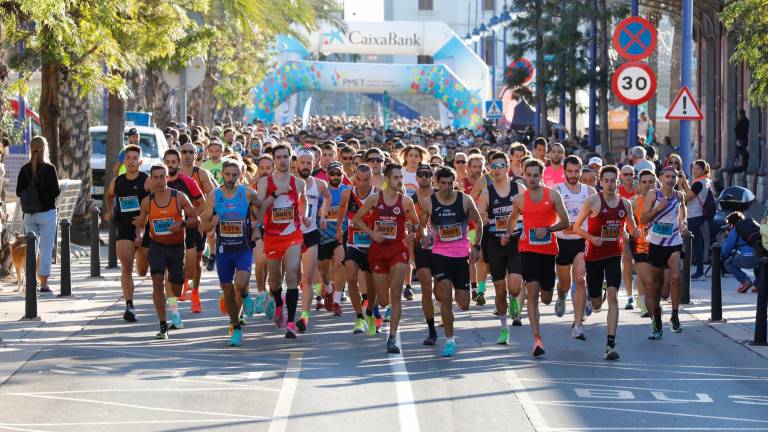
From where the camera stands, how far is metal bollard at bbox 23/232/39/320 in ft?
47.4

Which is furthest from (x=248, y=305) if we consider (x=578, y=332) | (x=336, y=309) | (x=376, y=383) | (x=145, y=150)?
(x=145, y=150)

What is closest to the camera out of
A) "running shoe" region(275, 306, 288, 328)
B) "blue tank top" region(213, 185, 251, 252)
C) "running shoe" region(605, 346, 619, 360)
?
"running shoe" region(605, 346, 619, 360)

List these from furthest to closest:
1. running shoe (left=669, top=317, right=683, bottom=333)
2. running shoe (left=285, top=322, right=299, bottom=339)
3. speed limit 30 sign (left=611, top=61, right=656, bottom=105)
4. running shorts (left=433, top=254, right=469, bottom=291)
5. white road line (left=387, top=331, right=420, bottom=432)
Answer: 1. speed limit 30 sign (left=611, top=61, right=656, bottom=105)
2. running shoe (left=669, top=317, right=683, bottom=333)
3. running shoe (left=285, top=322, right=299, bottom=339)
4. running shorts (left=433, top=254, right=469, bottom=291)
5. white road line (left=387, top=331, right=420, bottom=432)

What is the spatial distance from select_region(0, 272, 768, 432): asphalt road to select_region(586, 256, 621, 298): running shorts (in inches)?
19.8

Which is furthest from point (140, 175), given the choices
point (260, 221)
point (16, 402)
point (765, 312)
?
point (765, 312)

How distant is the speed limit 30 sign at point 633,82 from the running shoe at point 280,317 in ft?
25.3

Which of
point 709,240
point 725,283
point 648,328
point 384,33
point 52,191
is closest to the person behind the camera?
point 648,328

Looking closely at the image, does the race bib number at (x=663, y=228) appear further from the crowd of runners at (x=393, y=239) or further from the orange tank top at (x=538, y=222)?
the orange tank top at (x=538, y=222)

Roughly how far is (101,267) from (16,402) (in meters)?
11.4

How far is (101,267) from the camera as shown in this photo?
21.5 metres

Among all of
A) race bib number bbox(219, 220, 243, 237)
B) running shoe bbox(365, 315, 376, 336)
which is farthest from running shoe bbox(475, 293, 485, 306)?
race bib number bbox(219, 220, 243, 237)

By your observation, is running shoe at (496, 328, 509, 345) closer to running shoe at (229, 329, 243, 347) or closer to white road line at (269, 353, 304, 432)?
white road line at (269, 353, 304, 432)

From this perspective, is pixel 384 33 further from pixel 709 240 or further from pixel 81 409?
pixel 81 409

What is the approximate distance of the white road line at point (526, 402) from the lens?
9523mm
